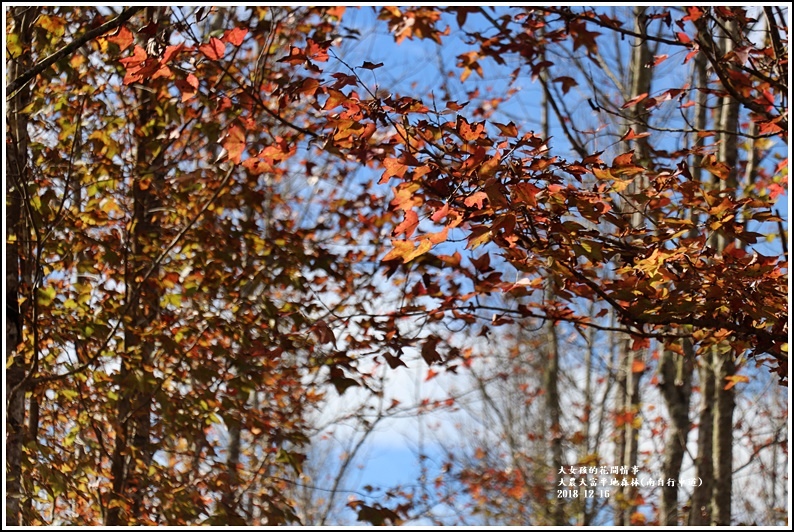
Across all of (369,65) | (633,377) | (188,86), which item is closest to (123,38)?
(188,86)

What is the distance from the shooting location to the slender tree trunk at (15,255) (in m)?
2.94

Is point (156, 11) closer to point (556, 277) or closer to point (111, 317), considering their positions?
point (111, 317)

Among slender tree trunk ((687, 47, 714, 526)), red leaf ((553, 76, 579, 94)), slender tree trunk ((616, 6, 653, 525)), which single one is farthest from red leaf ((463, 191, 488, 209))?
slender tree trunk ((687, 47, 714, 526))

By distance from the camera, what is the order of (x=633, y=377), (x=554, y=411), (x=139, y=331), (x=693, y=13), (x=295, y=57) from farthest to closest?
(x=554, y=411)
(x=633, y=377)
(x=139, y=331)
(x=693, y=13)
(x=295, y=57)

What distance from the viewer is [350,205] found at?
481 cm

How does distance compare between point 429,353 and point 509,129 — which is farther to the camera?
point 429,353

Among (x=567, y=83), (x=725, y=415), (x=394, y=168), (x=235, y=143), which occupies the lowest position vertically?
(x=725, y=415)

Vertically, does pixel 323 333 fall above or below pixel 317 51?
below

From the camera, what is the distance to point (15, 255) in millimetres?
3182

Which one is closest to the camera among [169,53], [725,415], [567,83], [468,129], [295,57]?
[468,129]

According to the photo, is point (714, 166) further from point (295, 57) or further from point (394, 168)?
point (295, 57)

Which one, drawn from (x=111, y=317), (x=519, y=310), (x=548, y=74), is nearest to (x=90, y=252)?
(x=111, y=317)

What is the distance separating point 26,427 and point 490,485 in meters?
7.88

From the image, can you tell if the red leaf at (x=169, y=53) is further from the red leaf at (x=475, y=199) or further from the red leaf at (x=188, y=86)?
the red leaf at (x=475, y=199)
